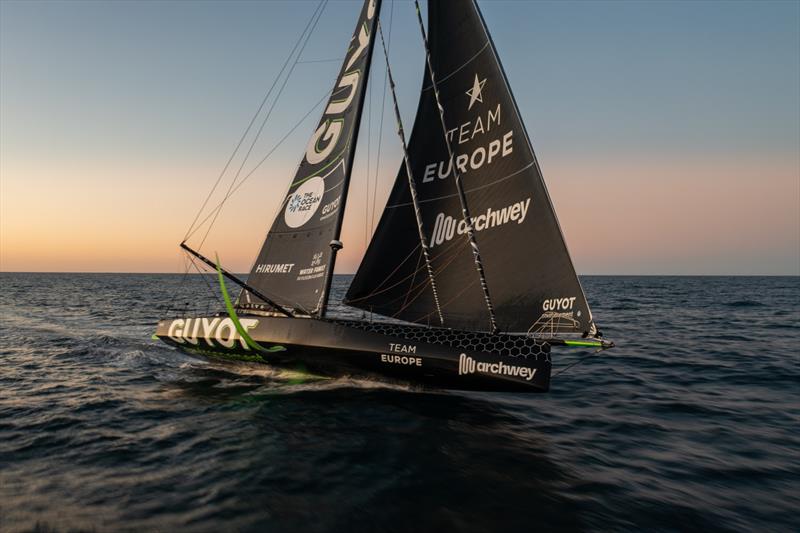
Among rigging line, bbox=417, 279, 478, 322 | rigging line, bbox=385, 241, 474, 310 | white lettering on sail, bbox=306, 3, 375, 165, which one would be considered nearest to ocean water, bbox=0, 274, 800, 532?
rigging line, bbox=417, 279, 478, 322

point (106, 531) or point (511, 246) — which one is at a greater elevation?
point (511, 246)

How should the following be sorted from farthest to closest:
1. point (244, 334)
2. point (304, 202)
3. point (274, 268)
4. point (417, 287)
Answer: point (274, 268)
point (304, 202)
point (417, 287)
point (244, 334)

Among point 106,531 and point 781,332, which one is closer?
point 106,531

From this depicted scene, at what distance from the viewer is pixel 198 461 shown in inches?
208

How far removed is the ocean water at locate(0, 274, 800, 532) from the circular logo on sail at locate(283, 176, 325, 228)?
381cm

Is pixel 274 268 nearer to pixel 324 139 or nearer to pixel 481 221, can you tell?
pixel 324 139

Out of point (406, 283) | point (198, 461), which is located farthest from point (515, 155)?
point (198, 461)

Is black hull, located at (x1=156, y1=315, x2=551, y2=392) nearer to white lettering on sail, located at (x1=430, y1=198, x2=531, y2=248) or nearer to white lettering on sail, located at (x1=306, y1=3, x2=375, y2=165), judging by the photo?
white lettering on sail, located at (x1=430, y1=198, x2=531, y2=248)

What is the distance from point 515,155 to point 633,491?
17.6ft

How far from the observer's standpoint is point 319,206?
980 centimetres

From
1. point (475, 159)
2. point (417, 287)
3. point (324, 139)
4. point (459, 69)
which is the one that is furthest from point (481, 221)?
point (324, 139)

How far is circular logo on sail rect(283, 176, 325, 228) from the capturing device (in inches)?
392

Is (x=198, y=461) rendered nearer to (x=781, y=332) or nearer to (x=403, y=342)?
(x=403, y=342)

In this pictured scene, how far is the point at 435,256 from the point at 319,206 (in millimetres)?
3025
